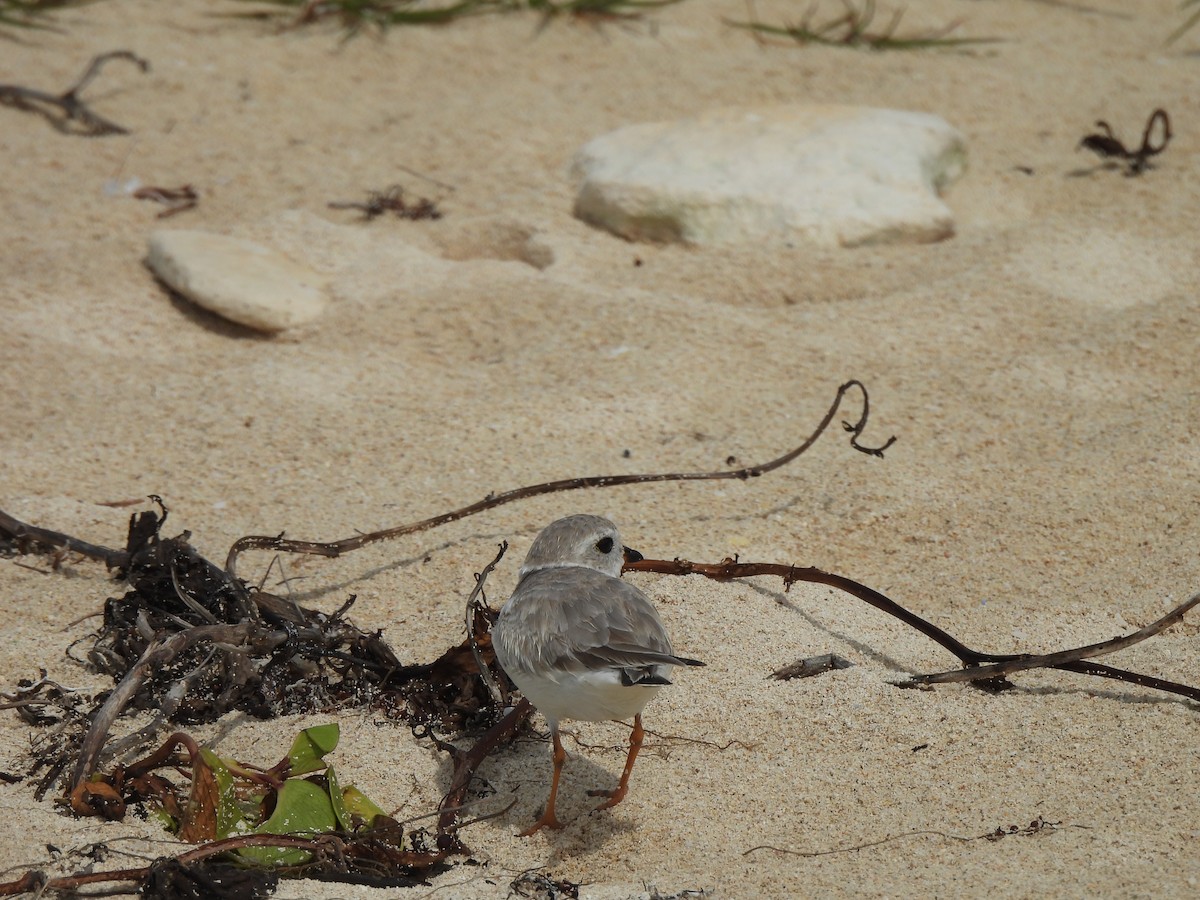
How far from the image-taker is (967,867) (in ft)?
9.00

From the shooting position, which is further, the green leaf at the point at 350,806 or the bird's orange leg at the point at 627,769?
the bird's orange leg at the point at 627,769

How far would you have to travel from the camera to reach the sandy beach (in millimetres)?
3025

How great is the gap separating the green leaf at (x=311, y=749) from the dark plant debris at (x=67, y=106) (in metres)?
4.63

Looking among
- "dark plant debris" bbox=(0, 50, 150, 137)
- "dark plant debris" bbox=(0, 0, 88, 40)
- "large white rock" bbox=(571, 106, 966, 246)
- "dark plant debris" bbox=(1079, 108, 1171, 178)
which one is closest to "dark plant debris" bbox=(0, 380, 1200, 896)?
"large white rock" bbox=(571, 106, 966, 246)

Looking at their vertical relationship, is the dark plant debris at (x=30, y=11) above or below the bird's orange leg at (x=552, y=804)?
above

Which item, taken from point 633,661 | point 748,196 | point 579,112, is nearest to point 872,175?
point 748,196

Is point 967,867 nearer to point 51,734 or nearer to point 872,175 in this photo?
point 51,734

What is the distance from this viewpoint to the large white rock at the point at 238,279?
525 centimetres

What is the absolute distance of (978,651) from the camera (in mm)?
3510

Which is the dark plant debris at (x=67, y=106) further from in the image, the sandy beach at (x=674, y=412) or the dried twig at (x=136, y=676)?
the dried twig at (x=136, y=676)

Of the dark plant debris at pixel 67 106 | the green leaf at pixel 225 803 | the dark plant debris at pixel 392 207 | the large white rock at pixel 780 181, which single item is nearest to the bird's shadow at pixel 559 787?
the green leaf at pixel 225 803

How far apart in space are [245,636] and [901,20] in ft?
20.3

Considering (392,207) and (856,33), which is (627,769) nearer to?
(392,207)

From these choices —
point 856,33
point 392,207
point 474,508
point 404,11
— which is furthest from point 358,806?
point 856,33
